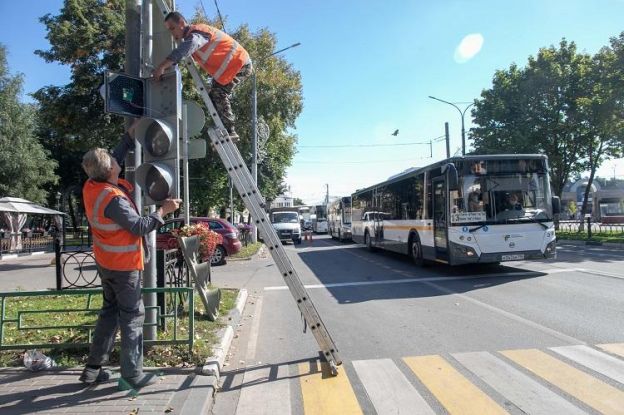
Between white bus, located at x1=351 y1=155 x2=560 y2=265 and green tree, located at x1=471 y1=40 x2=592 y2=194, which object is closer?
white bus, located at x1=351 y1=155 x2=560 y2=265

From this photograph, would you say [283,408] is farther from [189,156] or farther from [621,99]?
[621,99]

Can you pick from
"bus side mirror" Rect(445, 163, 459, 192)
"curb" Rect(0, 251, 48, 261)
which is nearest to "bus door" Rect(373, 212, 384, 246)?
"bus side mirror" Rect(445, 163, 459, 192)

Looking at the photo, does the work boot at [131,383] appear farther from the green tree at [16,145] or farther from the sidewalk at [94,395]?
the green tree at [16,145]

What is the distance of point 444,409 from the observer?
414 centimetres

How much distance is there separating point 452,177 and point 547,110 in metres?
19.2

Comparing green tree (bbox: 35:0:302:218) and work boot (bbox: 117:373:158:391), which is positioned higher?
green tree (bbox: 35:0:302:218)

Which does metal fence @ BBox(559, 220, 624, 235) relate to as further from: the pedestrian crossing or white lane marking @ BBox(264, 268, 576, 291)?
the pedestrian crossing

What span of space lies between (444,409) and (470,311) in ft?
13.8

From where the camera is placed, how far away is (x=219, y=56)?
5242 millimetres

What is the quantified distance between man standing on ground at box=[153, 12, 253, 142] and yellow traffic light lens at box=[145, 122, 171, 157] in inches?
23.9

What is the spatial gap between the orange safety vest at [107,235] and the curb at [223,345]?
137 cm

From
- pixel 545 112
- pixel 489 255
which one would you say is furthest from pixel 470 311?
pixel 545 112

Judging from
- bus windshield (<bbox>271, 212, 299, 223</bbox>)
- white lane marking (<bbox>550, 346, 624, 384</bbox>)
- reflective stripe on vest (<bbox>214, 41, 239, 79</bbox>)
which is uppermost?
reflective stripe on vest (<bbox>214, 41, 239, 79</bbox>)

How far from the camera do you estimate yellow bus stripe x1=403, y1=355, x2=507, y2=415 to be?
4.14 metres
